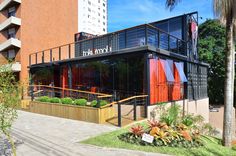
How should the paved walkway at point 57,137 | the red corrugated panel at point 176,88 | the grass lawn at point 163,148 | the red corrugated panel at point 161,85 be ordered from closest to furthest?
the paved walkway at point 57,137, the grass lawn at point 163,148, the red corrugated panel at point 161,85, the red corrugated panel at point 176,88

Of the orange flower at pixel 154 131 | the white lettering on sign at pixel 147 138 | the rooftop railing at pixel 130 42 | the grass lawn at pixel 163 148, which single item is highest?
the rooftop railing at pixel 130 42

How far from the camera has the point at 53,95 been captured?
58.6 feet

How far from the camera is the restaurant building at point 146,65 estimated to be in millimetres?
14312

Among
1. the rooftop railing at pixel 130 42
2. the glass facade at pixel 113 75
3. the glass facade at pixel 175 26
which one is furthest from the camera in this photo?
the glass facade at pixel 175 26

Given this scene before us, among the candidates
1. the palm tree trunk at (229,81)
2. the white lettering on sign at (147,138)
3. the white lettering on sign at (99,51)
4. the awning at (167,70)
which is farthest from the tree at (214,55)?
the white lettering on sign at (147,138)

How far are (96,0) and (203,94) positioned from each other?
9065cm

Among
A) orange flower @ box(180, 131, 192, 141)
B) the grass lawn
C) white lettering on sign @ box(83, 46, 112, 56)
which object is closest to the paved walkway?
the grass lawn

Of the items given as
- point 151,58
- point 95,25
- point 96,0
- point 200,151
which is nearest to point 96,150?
point 200,151

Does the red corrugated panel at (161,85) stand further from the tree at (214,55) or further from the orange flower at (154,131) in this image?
the tree at (214,55)

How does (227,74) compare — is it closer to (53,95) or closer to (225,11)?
(225,11)

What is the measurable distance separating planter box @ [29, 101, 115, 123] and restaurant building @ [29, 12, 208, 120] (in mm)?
2226

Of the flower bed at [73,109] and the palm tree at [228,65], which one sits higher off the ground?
the palm tree at [228,65]

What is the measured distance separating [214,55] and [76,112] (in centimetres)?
2591

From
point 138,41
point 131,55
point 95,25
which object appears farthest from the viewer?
point 95,25
